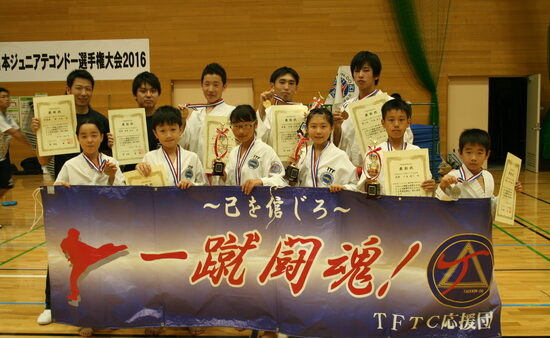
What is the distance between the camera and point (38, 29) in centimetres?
1074

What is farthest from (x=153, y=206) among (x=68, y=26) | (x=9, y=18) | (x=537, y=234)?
(x=9, y=18)

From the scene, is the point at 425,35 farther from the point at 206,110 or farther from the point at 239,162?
the point at 239,162

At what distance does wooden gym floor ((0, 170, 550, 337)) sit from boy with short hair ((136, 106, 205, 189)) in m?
1.06

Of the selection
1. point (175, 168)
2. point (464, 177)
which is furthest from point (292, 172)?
point (464, 177)

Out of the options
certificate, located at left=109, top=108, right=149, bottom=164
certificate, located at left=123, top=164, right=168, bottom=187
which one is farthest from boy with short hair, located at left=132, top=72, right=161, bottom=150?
certificate, located at left=123, top=164, right=168, bottom=187

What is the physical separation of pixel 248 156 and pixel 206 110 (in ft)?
2.83

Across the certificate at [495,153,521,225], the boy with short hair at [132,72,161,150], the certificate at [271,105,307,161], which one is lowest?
the certificate at [495,153,521,225]

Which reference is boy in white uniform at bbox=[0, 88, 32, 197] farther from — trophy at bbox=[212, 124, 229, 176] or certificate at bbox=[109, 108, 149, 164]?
trophy at bbox=[212, 124, 229, 176]

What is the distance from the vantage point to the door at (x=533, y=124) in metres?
10.5

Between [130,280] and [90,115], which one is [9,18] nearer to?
[90,115]

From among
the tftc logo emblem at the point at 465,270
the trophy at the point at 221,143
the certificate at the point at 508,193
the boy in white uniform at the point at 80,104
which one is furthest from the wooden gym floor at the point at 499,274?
the trophy at the point at 221,143

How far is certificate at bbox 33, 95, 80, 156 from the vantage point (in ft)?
11.5

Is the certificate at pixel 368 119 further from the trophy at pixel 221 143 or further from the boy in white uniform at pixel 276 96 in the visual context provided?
the trophy at pixel 221 143

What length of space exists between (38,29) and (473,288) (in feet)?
35.6
